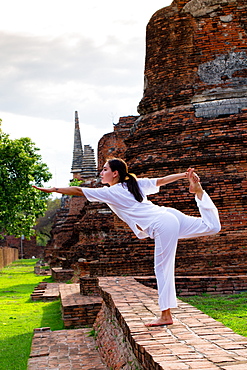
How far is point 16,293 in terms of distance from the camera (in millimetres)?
14055

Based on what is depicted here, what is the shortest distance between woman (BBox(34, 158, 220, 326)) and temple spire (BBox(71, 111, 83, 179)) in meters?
30.0

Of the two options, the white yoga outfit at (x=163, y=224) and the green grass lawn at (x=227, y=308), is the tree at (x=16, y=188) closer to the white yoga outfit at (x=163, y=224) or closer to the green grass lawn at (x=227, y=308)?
the green grass lawn at (x=227, y=308)

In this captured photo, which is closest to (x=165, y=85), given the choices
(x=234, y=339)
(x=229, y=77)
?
(x=229, y=77)

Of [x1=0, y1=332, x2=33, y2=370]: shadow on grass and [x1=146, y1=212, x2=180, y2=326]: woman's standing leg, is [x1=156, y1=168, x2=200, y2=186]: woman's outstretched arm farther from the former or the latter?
[x1=0, y1=332, x2=33, y2=370]: shadow on grass

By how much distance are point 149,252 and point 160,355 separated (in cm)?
575

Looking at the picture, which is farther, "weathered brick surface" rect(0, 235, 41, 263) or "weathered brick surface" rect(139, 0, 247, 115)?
"weathered brick surface" rect(0, 235, 41, 263)

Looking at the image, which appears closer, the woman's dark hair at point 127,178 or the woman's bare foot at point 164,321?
the woman's bare foot at point 164,321

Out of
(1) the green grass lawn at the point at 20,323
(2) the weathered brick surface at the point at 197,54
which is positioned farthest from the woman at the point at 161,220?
(2) the weathered brick surface at the point at 197,54

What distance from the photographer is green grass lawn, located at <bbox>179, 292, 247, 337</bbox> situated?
4943 millimetres

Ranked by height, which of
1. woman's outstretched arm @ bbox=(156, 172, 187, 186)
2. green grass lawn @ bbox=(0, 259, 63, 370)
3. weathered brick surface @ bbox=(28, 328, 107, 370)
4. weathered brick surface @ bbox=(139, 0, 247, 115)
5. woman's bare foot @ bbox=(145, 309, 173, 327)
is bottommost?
green grass lawn @ bbox=(0, 259, 63, 370)

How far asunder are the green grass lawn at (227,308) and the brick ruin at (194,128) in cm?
145

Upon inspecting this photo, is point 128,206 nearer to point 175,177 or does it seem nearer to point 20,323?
point 175,177

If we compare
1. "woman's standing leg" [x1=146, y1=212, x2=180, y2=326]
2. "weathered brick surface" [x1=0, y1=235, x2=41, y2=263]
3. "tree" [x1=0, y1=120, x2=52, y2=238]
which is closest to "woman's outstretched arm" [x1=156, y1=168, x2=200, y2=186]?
"woman's standing leg" [x1=146, y1=212, x2=180, y2=326]

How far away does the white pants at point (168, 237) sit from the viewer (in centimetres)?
408
